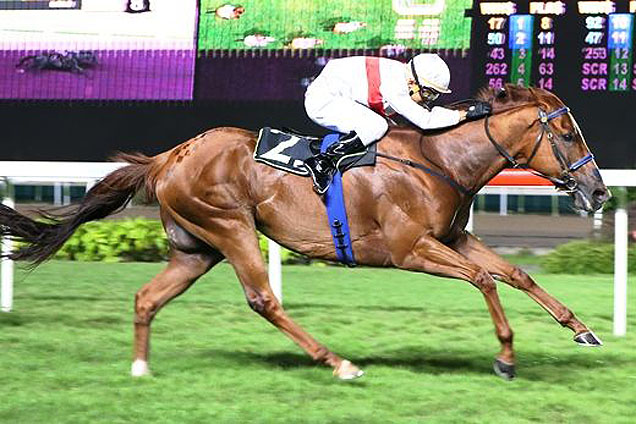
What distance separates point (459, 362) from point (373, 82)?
3.53 feet

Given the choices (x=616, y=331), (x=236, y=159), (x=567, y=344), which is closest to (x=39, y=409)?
(x=236, y=159)

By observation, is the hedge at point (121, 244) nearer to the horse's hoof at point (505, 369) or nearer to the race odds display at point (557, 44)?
the race odds display at point (557, 44)

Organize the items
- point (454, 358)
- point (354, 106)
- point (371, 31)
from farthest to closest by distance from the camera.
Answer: point (371, 31) < point (454, 358) < point (354, 106)

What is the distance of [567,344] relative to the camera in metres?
5.30

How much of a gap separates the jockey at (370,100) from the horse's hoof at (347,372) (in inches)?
23.4

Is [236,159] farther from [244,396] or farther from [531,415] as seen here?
[531,415]

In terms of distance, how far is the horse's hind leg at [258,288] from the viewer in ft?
14.5

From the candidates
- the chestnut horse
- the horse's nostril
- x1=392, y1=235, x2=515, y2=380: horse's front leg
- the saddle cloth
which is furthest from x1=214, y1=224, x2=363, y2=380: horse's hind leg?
the horse's nostril

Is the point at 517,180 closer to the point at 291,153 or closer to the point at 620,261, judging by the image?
the point at 620,261

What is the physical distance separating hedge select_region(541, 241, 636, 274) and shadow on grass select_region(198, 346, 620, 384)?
352 centimetres

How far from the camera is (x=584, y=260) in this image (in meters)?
8.58

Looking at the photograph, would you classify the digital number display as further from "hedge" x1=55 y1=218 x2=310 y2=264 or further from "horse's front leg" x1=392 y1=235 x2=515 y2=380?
"horse's front leg" x1=392 y1=235 x2=515 y2=380

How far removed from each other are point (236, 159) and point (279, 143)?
0.16 m

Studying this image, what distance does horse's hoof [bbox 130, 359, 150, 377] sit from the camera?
444 centimetres
